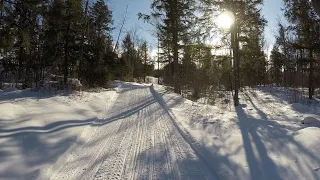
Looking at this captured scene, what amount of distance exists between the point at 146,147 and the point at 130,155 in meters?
0.69

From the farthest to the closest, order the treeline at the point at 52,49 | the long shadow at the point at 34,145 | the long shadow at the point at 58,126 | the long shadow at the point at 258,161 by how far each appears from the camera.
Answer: the treeline at the point at 52,49 < the long shadow at the point at 58,126 < the long shadow at the point at 34,145 < the long shadow at the point at 258,161

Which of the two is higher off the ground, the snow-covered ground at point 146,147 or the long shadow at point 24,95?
the long shadow at point 24,95

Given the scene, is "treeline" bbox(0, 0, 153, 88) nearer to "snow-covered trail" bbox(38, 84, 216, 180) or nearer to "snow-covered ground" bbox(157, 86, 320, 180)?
"snow-covered trail" bbox(38, 84, 216, 180)

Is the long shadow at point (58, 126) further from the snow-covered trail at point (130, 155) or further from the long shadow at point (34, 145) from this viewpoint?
the snow-covered trail at point (130, 155)

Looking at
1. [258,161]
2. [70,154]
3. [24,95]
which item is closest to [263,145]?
[258,161]

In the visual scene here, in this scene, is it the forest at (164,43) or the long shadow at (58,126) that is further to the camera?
the forest at (164,43)

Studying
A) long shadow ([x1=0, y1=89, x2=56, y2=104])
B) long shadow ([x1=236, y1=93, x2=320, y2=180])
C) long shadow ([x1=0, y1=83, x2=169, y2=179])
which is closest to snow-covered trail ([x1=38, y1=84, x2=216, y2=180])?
long shadow ([x1=0, y1=83, x2=169, y2=179])

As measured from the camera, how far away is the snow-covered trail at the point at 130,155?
18.1 feet

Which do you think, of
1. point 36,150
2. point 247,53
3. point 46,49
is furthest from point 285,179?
point 46,49

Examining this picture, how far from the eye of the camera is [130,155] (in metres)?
6.67

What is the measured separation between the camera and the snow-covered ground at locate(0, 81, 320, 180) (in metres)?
5.54

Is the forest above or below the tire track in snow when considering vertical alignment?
above

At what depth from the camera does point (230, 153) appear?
22.0 feet

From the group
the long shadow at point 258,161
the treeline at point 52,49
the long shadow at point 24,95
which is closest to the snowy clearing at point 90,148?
the long shadow at point 258,161
